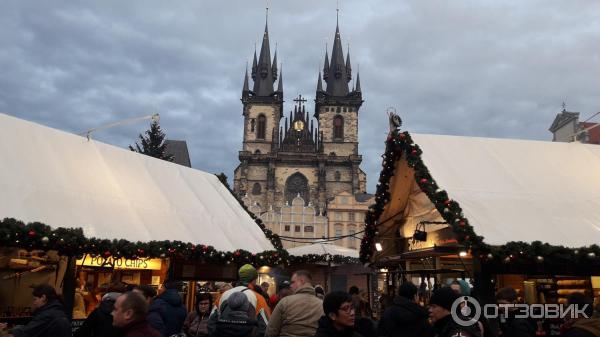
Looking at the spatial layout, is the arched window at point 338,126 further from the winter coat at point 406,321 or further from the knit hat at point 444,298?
the knit hat at point 444,298

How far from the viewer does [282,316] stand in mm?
3463

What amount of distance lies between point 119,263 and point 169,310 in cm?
404

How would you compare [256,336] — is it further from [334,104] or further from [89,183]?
[334,104]

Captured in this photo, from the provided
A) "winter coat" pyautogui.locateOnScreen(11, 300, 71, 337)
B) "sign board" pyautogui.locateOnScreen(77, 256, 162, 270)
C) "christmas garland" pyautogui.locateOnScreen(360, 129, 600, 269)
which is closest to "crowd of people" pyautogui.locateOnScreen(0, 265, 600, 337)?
"winter coat" pyautogui.locateOnScreen(11, 300, 71, 337)

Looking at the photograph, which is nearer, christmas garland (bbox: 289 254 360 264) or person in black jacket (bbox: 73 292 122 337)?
person in black jacket (bbox: 73 292 122 337)

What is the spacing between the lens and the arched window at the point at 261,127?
205 ft

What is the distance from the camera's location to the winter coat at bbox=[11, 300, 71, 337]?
362 centimetres

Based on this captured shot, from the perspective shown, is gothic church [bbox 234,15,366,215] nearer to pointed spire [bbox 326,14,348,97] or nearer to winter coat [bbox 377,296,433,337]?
pointed spire [bbox 326,14,348,97]

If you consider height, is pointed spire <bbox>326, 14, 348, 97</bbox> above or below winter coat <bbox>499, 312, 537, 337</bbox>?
above

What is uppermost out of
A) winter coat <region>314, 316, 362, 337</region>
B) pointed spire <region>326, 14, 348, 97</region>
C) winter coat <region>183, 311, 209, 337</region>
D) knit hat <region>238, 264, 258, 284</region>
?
pointed spire <region>326, 14, 348, 97</region>

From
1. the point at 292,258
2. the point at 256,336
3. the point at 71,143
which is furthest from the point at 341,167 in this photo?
the point at 256,336

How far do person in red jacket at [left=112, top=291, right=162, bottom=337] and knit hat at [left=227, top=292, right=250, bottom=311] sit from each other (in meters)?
1.26

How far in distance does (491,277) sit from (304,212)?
43.4m

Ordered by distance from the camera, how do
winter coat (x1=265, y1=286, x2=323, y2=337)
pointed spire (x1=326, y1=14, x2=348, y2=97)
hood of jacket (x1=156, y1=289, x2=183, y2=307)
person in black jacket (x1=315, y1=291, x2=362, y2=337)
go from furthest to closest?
pointed spire (x1=326, y1=14, x2=348, y2=97)
hood of jacket (x1=156, y1=289, x2=183, y2=307)
winter coat (x1=265, y1=286, x2=323, y2=337)
person in black jacket (x1=315, y1=291, x2=362, y2=337)
